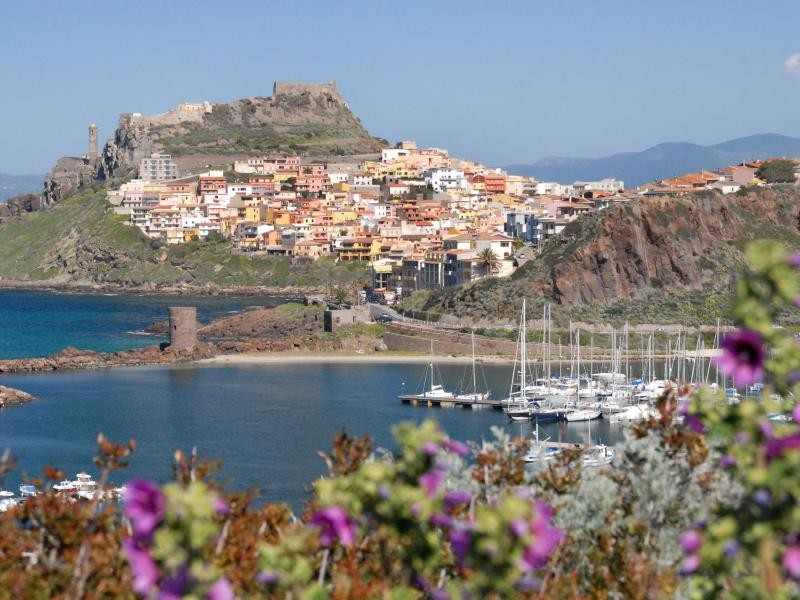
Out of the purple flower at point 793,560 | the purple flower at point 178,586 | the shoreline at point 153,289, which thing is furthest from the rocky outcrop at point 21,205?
the purple flower at point 793,560

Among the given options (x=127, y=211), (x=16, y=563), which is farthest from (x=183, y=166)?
(x=16, y=563)

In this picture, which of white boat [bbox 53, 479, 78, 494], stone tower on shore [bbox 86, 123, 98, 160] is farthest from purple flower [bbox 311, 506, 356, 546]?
stone tower on shore [bbox 86, 123, 98, 160]

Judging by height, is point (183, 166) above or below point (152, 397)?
above

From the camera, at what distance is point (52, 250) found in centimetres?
8469

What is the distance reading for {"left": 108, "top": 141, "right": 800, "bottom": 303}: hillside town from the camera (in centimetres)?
5606

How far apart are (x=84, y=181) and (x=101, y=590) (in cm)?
9610

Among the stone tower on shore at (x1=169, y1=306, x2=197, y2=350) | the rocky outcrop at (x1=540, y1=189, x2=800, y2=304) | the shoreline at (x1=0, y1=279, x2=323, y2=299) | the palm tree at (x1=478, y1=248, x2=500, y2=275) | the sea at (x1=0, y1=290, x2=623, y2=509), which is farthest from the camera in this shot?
the shoreline at (x1=0, y1=279, x2=323, y2=299)

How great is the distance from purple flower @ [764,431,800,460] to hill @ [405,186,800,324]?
41735 mm

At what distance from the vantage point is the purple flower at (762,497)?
4.59 meters

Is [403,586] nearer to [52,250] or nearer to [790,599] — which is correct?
[790,599]

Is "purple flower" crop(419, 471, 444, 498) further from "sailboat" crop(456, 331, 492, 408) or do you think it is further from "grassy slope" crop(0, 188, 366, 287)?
"grassy slope" crop(0, 188, 366, 287)

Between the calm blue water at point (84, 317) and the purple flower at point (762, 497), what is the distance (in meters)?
41.4

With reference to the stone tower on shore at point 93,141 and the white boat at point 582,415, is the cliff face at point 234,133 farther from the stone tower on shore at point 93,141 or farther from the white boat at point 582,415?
the white boat at point 582,415

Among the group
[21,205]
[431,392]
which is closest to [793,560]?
[431,392]
